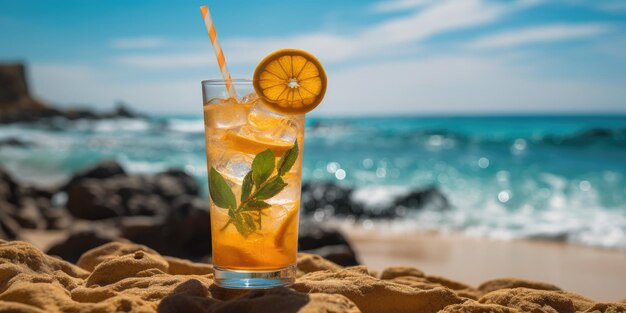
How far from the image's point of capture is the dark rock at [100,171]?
45.0 ft

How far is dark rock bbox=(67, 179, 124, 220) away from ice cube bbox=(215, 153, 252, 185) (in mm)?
8764

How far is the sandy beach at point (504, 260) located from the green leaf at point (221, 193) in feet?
15.6

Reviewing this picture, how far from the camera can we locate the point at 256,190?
2109 mm

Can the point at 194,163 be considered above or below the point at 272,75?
below

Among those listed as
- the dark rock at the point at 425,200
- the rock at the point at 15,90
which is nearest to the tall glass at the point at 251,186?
the dark rock at the point at 425,200

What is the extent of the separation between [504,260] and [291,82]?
6.10 meters

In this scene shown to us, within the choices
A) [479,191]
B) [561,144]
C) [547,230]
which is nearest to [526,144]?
[561,144]

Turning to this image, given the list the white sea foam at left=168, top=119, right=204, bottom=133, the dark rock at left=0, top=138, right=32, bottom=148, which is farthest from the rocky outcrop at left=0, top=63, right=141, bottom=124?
the dark rock at left=0, top=138, right=32, bottom=148

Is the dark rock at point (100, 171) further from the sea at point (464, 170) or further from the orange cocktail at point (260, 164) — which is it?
the orange cocktail at point (260, 164)

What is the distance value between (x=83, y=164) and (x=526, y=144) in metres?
15.6

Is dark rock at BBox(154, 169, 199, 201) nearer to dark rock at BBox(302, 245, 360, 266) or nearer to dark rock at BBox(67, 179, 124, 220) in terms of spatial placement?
dark rock at BBox(67, 179, 124, 220)

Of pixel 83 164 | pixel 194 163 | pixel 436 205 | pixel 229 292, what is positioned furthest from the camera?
pixel 194 163

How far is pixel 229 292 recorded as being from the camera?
80.1 inches

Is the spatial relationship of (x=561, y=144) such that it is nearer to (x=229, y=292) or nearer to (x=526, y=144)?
(x=526, y=144)
